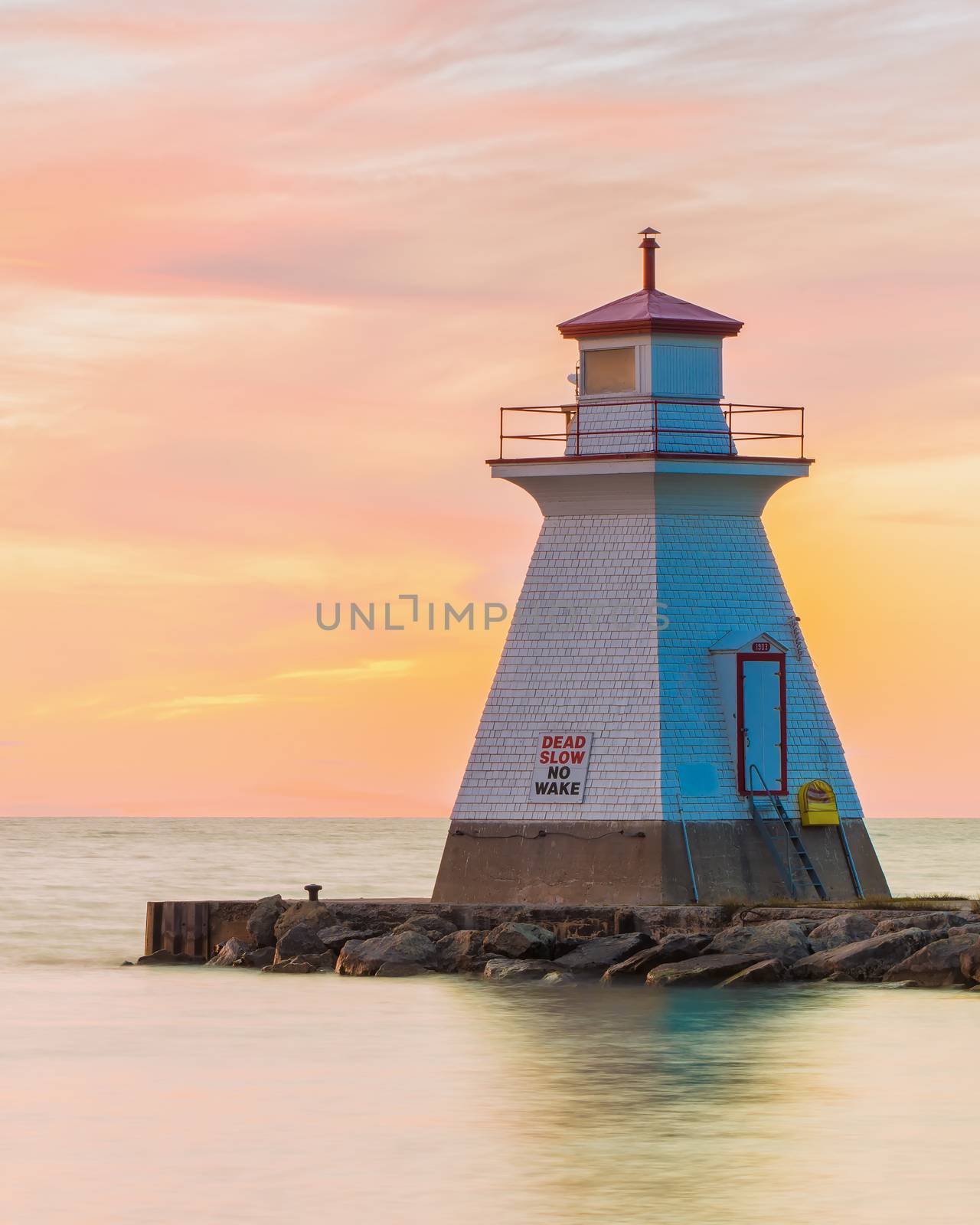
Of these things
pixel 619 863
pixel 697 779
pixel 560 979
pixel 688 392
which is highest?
pixel 688 392

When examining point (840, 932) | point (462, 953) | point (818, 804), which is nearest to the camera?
point (840, 932)

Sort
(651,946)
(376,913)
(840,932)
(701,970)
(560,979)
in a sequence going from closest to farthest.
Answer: (701,970) → (840,932) → (560,979) → (651,946) → (376,913)

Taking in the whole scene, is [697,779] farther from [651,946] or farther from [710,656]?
[651,946]

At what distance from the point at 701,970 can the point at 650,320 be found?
651 centimetres

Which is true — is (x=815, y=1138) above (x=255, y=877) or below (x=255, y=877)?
below

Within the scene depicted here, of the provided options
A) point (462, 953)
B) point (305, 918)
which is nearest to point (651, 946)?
point (462, 953)

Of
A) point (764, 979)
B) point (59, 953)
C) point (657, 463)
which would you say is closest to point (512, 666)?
point (657, 463)

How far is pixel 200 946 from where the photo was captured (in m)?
28.0

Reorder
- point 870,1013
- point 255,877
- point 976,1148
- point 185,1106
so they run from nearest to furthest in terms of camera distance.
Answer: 1. point 976,1148
2. point 185,1106
3. point 870,1013
4. point 255,877

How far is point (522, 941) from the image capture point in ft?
83.0

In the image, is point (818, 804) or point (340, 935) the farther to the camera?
point (340, 935)

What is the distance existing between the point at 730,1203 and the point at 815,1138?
2314 millimetres

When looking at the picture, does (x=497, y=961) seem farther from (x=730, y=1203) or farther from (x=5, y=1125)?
(x=730, y=1203)

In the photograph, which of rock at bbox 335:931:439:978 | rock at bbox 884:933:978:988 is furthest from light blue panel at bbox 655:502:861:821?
rock at bbox 335:931:439:978
